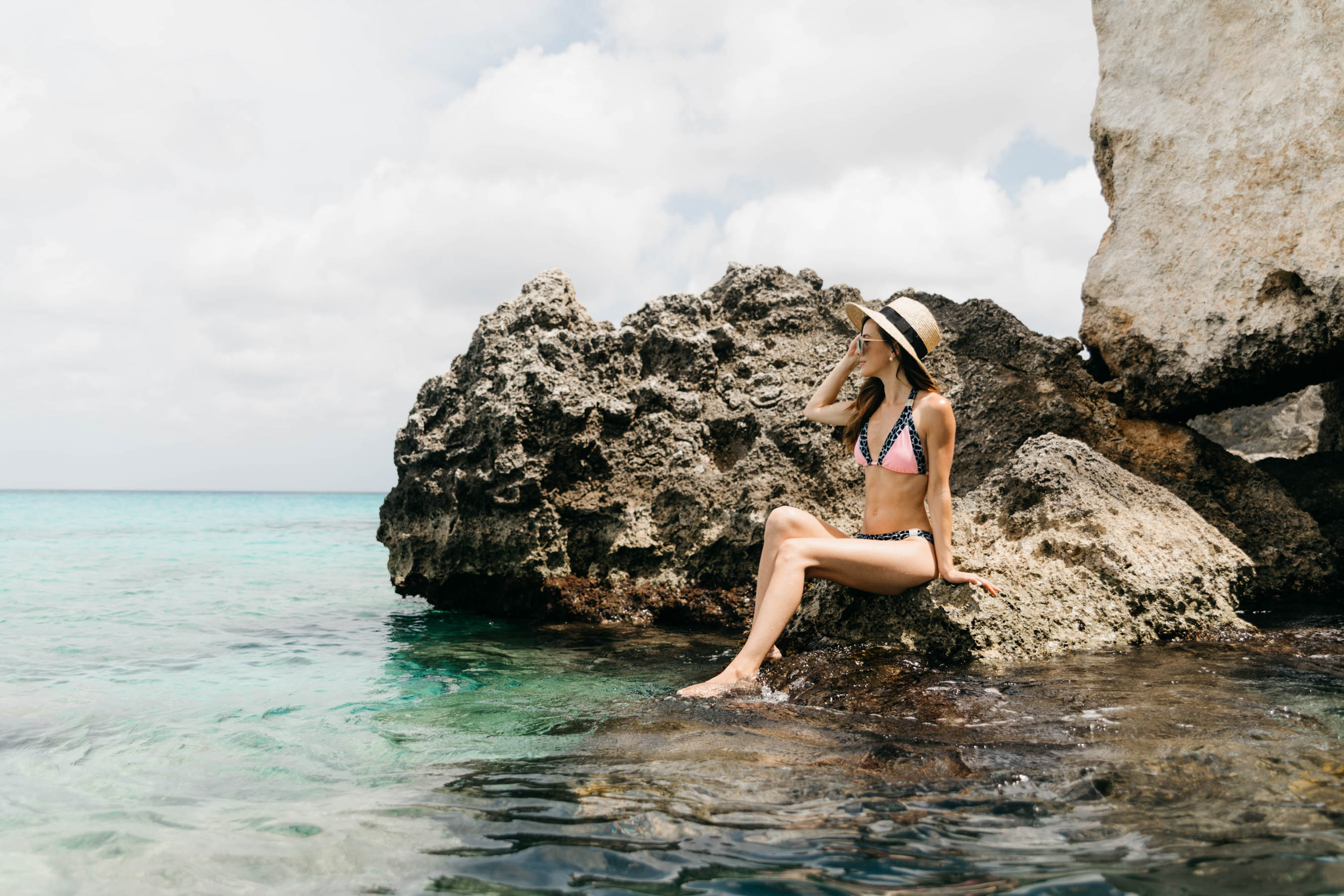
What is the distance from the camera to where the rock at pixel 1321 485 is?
26.1 feet

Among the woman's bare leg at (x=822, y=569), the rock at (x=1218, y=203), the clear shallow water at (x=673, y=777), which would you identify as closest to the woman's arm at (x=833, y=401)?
the woman's bare leg at (x=822, y=569)

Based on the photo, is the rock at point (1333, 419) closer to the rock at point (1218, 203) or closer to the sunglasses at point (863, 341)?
the rock at point (1218, 203)

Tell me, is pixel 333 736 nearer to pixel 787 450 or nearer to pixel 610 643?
pixel 610 643

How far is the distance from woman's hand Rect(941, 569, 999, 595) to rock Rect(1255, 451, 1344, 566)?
4.74 meters

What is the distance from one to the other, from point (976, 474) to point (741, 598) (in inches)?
95.8

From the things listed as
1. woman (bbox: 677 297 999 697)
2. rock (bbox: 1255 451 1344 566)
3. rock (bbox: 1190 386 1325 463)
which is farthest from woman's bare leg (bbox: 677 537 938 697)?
rock (bbox: 1190 386 1325 463)

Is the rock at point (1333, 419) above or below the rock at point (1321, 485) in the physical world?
above

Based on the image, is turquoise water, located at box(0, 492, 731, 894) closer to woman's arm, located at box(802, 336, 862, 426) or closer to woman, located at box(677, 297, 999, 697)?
A: woman, located at box(677, 297, 999, 697)

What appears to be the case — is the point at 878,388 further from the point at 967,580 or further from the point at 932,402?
the point at 967,580

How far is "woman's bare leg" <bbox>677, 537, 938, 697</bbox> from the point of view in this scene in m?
4.71

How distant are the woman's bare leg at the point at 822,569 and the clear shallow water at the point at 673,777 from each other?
0.31 m

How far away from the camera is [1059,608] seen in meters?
5.12

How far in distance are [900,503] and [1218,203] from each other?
15.6ft

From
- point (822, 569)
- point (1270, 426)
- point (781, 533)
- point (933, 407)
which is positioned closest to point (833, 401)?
point (933, 407)
